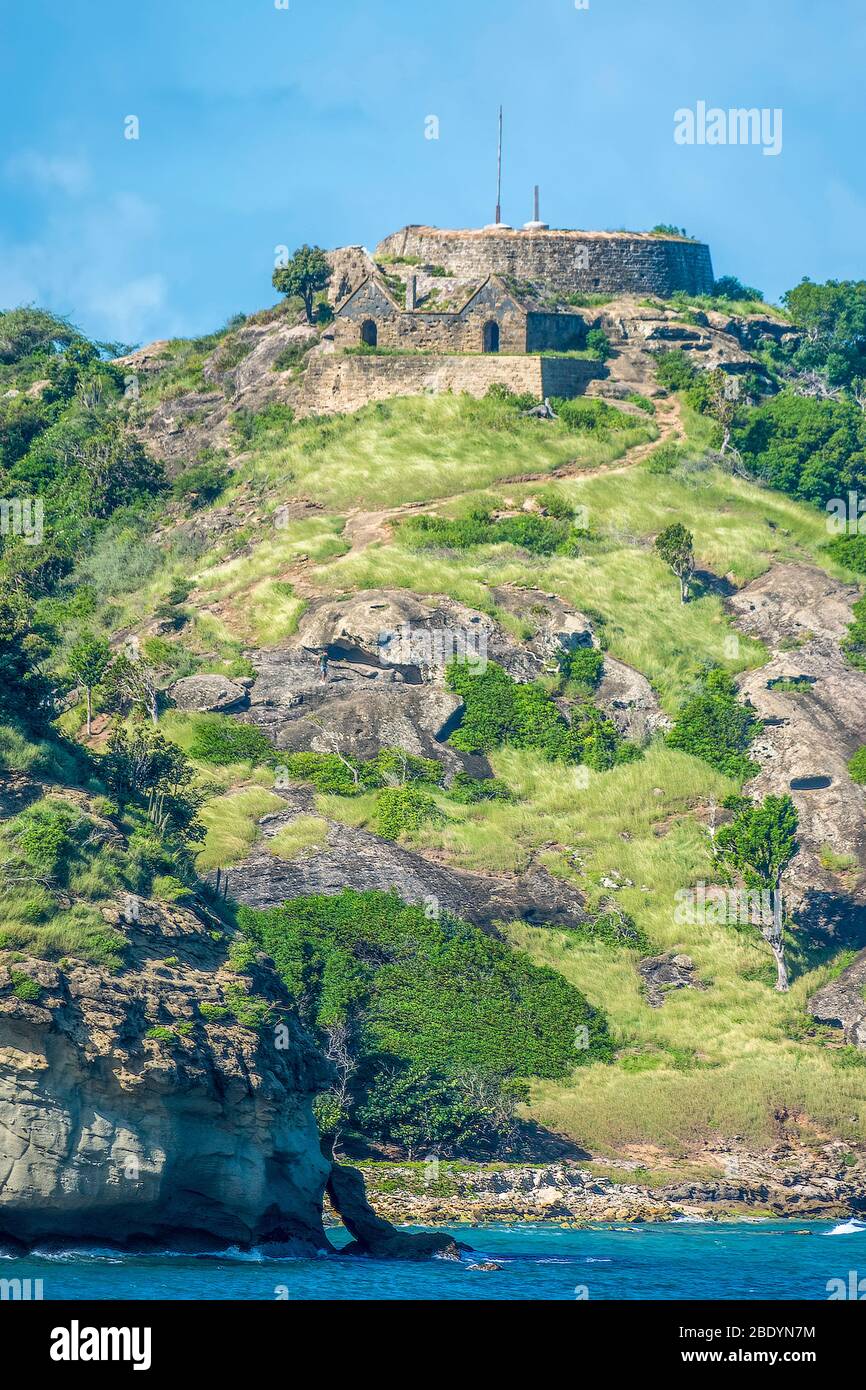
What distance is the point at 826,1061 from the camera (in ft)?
211

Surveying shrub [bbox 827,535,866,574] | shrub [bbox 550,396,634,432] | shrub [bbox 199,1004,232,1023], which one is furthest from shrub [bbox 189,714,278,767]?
shrub [bbox 199,1004,232,1023]

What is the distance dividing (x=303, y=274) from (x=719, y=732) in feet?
115

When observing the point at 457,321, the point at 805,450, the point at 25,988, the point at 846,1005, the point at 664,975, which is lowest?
the point at 846,1005

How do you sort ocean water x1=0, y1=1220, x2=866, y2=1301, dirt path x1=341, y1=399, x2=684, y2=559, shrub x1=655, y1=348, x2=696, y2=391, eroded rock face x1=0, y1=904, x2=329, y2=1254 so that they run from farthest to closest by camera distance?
shrub x1=655, y1=348, x2=696, y2=391
dirt path x1=341, y1=399, x2=684, y2=559
ocean water x1=0, y1=1220, x2=866, y2=1301
eroded rock face x1=0, y1=904, x2=329, y2=1254

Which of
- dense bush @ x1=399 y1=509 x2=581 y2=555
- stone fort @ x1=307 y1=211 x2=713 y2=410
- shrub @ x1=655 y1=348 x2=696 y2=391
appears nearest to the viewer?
dense bush @ x1=399 y1=509 x2=581 y2=555

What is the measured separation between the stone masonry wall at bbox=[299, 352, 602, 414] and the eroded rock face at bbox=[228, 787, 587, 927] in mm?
28574

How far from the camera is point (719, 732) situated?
3022 inches

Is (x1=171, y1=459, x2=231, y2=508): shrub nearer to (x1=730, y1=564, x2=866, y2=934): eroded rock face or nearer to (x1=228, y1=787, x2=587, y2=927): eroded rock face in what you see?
(x1=730, y1=564, x2=866, y2=934): eroded rock face

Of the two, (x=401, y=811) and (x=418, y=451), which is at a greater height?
(x=418, y=451)

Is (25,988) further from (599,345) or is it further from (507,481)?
(599,345)

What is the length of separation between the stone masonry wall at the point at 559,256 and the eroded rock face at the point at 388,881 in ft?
124

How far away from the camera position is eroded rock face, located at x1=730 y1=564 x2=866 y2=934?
71.1 metres

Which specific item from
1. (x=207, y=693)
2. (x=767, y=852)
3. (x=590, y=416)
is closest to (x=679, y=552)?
(x=590, y=416)
